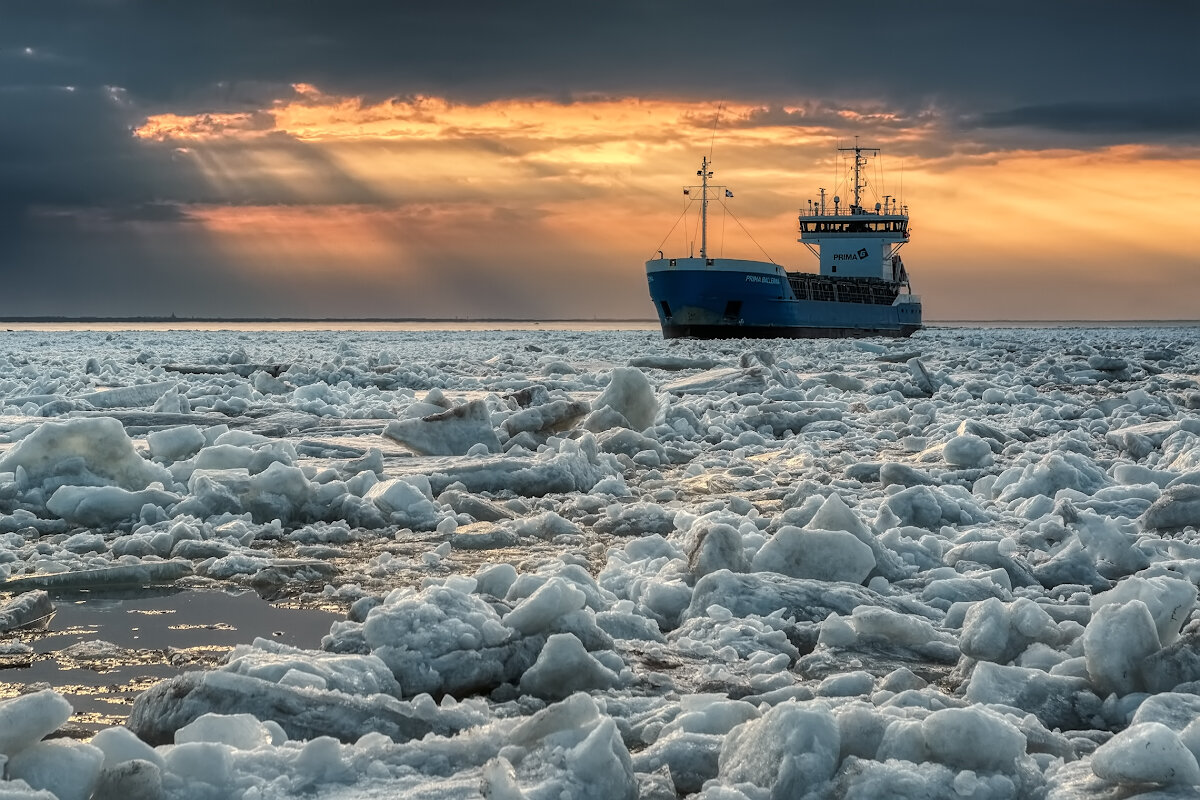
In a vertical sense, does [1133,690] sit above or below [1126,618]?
below

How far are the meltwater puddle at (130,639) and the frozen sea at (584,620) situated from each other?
0.01 m

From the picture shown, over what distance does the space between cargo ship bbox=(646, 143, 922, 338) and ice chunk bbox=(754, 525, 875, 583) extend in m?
38.4

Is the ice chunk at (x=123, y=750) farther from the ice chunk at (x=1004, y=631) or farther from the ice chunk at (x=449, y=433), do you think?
the ice chunk at (x=449, y=433)

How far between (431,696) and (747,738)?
74 centimetres

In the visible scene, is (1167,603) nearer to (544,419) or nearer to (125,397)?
(544,419)

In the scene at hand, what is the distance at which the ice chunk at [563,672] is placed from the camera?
2.38m

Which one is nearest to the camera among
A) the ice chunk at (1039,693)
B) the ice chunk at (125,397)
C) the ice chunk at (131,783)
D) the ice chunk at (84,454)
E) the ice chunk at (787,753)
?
the ice chunk at (131,783)

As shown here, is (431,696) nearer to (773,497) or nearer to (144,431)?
(773,497)

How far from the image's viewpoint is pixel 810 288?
46.2 metres

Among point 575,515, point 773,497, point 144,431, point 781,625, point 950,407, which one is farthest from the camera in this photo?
point 950,407

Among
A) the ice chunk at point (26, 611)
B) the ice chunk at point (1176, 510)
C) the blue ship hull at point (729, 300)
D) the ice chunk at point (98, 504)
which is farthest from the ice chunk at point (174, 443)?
the blue ship hull at point (729, 300)

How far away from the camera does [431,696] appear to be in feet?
7.55

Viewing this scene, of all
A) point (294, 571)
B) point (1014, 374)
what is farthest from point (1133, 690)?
point (1014, 374)

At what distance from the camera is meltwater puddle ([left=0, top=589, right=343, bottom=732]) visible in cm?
239
